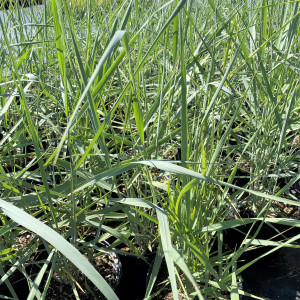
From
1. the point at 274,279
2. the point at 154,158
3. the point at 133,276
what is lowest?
the point at 274,279

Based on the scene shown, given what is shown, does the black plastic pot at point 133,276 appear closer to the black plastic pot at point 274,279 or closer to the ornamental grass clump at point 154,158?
the ornamental grass clump at point 154,158

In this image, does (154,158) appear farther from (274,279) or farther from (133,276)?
(274,279)

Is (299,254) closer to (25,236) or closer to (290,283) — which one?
(290,283)

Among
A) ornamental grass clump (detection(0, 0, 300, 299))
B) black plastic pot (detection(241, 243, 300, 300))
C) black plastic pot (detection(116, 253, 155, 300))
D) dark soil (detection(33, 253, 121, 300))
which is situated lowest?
black plastic pot (detection(241, 243, 300, 300))

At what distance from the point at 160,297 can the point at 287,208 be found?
0.50m

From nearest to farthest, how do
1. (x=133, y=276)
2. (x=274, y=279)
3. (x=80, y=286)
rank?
(x=80, y=286)
(x=133, y=276)
(x=274, y=279)

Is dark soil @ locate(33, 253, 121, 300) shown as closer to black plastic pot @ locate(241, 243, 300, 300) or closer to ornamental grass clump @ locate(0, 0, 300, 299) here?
ornamental grass clump @ locate(0, 0, 300, 299)

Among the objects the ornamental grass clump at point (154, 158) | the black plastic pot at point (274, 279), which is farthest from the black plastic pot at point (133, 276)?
the black plastic pot at point (274, 279)

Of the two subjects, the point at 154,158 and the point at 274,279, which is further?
the point at 274,279

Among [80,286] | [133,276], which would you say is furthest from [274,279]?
[80,286]

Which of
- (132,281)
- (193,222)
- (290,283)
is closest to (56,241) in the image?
(193,222)

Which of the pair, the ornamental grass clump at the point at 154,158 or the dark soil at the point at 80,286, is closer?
the ornamental grass clump at the point at 154,158

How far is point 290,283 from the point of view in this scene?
3.22 ft

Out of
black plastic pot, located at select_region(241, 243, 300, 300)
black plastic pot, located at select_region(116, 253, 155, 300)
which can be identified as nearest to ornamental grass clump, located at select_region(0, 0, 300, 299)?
black plastic pot, located at select_region(116, 253, 155, 300)
